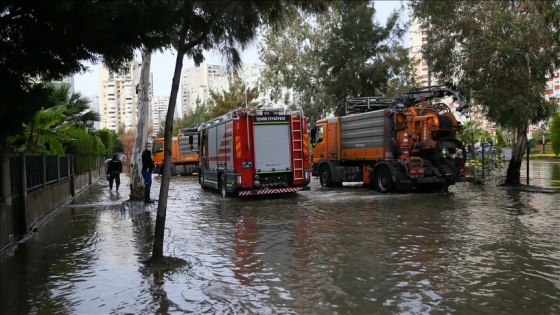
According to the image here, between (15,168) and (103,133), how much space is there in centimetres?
3103

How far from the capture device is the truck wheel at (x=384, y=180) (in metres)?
17.6

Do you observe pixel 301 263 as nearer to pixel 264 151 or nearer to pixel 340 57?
pixel 264 151

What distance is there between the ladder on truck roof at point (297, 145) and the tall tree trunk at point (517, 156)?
25.9 feet

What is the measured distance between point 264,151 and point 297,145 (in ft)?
3.64

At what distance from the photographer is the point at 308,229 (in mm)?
10352

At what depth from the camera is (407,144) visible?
55.5 ft

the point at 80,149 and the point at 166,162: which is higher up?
the point at 80,149

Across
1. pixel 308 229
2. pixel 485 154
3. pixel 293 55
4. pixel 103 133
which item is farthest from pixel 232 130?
pixel 103 133

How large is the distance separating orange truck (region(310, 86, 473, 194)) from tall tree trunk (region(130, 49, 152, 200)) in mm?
8029

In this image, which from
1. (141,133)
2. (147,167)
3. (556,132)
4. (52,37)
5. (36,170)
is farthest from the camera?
(556,132)

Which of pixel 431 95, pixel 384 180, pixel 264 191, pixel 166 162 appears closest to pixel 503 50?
pixel 431 95

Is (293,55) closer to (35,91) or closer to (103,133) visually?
(103,133)

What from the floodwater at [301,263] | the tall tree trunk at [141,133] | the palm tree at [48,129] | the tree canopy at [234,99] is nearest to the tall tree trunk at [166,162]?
the floodwater at [301,263]

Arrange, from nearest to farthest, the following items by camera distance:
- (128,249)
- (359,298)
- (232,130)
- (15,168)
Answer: (359,298) → (128,249) → (15,168) → (232,130)
